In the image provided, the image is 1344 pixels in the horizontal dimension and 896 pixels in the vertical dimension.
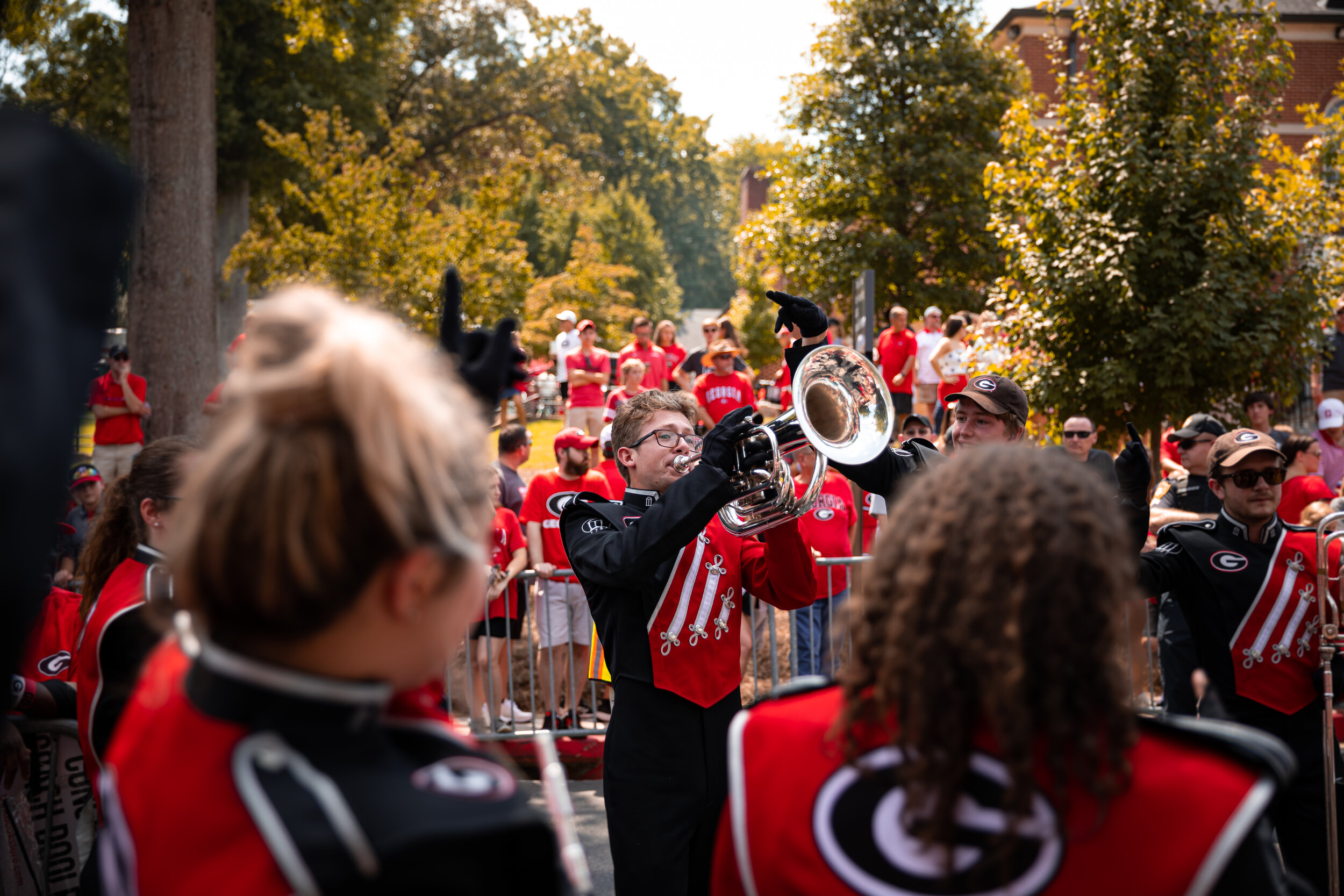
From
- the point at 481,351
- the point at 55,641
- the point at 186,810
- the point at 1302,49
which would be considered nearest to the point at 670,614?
the point at 481,351

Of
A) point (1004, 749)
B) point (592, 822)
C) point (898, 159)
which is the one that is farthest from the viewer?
point (898, 159)

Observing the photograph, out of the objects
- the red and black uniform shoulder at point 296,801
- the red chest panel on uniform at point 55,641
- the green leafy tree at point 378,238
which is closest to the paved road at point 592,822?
the red chest panel on uniform at point 55,641

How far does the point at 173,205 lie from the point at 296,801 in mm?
8530

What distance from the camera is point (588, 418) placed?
12422 mm

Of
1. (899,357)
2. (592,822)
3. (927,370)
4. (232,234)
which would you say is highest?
(232,234)

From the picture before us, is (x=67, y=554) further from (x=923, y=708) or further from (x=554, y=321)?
(x=554, y=321)

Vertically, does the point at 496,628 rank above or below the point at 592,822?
above

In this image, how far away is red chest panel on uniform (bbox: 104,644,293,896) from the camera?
3.74 feet

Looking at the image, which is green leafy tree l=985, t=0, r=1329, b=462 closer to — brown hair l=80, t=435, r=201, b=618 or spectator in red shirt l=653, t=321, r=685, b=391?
spectator in red shirt l=653, t=321, r=685, b=391

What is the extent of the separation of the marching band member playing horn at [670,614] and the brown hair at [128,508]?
1.29m

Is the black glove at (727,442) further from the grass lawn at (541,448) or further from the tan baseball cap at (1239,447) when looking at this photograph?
the grass lawn at (541,448)

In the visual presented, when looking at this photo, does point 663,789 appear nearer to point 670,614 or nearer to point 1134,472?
point 670,614

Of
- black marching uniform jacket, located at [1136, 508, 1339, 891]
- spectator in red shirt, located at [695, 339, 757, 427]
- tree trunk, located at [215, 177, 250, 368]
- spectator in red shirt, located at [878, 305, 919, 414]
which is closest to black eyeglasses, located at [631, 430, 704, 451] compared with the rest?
black marching uniform jacket, located at [1136, 508, 1339, 891]

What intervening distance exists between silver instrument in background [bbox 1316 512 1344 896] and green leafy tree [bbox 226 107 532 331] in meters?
11.7
